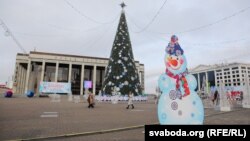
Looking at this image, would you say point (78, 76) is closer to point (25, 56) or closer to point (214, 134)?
point (25, 56)

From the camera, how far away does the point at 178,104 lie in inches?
229

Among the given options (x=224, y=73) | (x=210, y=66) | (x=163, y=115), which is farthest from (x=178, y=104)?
(x=210, y=66)

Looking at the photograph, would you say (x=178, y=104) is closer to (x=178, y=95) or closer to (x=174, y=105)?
(x=174, y=105)

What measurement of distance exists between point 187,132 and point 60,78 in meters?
73.3

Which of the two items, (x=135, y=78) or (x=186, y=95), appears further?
(x=135, y=78)

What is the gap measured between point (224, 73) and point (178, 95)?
4596 inches

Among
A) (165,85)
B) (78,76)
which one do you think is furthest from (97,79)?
(165,85)

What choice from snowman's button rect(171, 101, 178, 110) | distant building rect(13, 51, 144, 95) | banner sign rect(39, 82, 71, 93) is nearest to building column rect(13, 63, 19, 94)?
distant building rect(13, 51, 144, 95)

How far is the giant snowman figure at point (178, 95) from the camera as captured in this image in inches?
224

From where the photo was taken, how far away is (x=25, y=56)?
230ft

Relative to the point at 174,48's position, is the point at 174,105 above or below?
below

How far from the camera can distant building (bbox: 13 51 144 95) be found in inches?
2581

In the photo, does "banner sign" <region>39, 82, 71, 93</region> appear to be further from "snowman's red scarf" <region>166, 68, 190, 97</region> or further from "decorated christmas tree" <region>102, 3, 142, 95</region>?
"snowman's red scarf" <region>166, 68, 190, 97</region>

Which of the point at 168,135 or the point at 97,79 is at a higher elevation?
the point at 97,79
